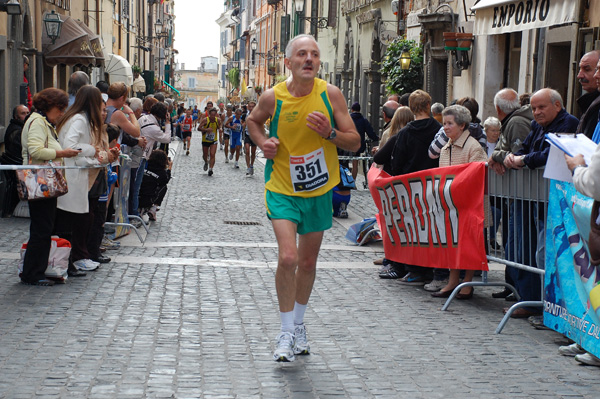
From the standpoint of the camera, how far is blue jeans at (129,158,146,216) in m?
12.3

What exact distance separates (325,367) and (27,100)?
13.7m

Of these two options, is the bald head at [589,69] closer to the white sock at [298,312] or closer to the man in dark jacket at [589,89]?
the man in dark jacket at [589,89]

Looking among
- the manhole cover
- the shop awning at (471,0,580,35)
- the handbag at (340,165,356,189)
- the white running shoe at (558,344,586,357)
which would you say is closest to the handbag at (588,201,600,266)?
the white running shoe at (558,344,586,357)

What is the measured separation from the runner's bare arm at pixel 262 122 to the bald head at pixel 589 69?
3012 mm

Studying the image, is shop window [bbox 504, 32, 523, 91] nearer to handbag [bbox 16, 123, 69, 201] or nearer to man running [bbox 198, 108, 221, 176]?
man running [bbox 198, 108, 221, 176]

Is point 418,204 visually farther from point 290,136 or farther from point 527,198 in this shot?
point 290,136

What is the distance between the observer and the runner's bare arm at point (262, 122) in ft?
18.8

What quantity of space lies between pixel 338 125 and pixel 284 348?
1.38 meters

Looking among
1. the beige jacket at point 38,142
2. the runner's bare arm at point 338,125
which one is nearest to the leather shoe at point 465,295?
the runner's bare arm at point 338,125

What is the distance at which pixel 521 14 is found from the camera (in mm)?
13156

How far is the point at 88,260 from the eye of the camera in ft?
29.7

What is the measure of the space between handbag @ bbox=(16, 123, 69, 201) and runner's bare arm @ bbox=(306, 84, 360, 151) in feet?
10.1

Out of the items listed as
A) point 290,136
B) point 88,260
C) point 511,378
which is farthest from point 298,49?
point 88,260

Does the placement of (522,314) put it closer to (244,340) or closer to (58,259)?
(244,340)
